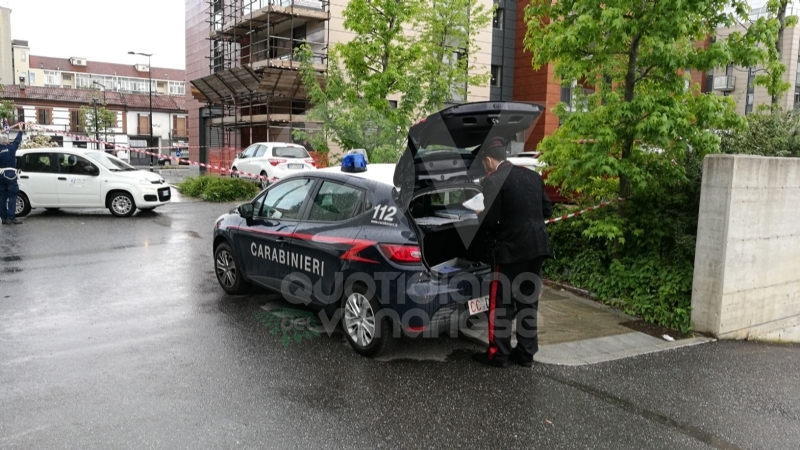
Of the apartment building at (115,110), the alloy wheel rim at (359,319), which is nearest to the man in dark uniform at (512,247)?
the alloy wheel rim at (359,319)

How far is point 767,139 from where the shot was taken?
7.99 metres

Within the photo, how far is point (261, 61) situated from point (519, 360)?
2474 centimetres

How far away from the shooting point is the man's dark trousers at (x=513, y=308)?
5.18 meters

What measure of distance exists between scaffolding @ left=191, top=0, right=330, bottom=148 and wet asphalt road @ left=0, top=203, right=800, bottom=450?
Result: 19.1m

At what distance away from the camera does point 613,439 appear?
4.02m

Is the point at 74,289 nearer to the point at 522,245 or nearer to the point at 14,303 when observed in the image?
the point at 14,303

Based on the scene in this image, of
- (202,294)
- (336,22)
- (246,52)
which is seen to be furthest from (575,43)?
(246,52)

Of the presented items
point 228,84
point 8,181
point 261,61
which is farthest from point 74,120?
point 8,181

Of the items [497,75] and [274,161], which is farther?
[497,75]

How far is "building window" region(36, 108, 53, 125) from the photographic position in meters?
67.1

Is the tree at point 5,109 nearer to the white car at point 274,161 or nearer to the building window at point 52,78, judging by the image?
the white car at point 274,161

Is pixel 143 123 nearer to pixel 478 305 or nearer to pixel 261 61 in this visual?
pixel 261 61

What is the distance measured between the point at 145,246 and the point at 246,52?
24782mm

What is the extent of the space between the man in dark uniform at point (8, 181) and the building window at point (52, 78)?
86176 mm
